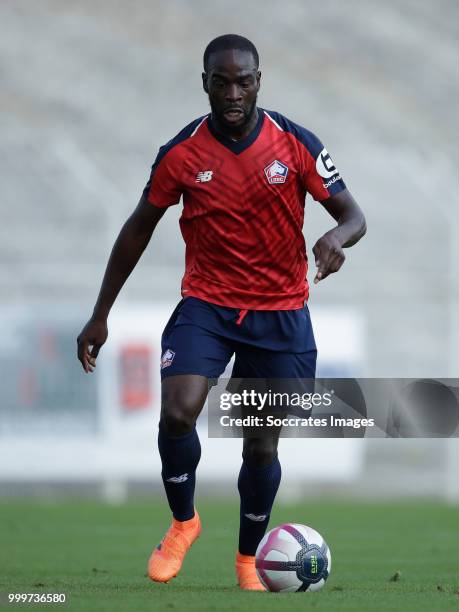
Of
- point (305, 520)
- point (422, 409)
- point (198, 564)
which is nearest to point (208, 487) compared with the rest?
point (305, 520)

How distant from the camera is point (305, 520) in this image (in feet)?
A: 38.5

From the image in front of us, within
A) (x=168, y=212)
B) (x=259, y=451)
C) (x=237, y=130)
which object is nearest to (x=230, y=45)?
(x=237, y=130)

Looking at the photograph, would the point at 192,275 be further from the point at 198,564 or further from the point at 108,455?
the point at 108,455

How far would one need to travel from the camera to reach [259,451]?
6148 millimetres

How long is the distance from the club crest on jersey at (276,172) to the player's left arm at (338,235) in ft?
0.81

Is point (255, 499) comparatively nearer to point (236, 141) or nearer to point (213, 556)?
point (236, 141)

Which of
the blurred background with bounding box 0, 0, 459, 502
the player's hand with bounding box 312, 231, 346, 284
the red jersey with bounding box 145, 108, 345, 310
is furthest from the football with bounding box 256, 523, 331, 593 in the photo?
the blurred background with bounding box 0, 0, 459, 502

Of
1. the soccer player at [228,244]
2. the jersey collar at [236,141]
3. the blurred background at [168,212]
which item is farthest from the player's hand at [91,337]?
the blurred background at [168,212]

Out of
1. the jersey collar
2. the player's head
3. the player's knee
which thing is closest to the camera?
the player's head

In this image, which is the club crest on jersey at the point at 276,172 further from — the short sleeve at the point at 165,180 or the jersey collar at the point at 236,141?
the short sleeve at the point at 165,180

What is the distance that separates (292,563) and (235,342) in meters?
0.99

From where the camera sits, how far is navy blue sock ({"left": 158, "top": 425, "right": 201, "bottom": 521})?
5.89 meters

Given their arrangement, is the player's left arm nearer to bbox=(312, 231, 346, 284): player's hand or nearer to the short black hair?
bbox=(312, 231, 346, 284): player's hand

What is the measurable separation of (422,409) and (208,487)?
11.0 m
